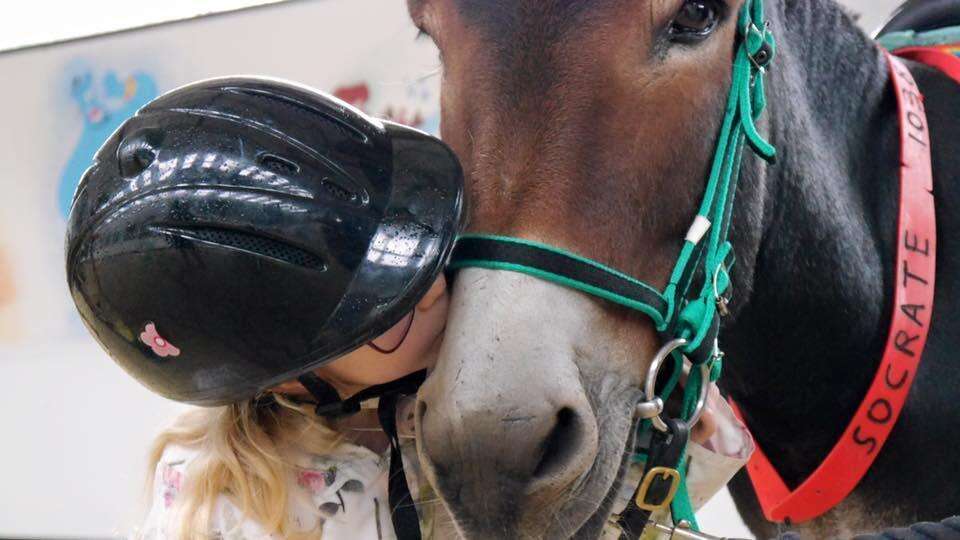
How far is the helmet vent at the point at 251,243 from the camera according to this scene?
104 cm

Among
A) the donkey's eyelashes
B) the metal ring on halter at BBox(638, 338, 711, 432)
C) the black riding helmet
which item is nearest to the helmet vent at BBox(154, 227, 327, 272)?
the black riding helmet

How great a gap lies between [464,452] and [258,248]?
1.07 feet

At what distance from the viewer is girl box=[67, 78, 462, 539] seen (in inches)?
40.9

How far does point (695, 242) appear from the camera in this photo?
1115mm

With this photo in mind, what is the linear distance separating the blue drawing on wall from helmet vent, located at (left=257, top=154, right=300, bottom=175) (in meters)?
2.77

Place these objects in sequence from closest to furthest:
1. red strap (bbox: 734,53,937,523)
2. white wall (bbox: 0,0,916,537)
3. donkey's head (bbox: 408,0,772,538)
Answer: donkey's head (bbox: 408,0,772,538), red strap (bbox: 734,53,937,523), white wall (bbox: 0,0,916,537)

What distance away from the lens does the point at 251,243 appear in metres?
1.04

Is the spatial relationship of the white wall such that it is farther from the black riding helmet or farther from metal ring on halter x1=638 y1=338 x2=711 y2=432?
metal ring on halter x1=638 y1=338 x2=711 y2=432

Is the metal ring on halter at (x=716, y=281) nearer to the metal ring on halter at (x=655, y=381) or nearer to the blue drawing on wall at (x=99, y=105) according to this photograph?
the metal ring on halter at (x=655, y=381)

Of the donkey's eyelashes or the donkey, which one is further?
the donkey's eyelashes

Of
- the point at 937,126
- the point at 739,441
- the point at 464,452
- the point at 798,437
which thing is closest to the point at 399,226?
the point at 464,452

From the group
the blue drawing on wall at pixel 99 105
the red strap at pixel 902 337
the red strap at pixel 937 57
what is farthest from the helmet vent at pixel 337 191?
the blue drawing on wall at pixel 99 105

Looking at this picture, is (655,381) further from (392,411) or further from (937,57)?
(937,57)

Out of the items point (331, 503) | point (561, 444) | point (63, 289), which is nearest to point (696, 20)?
point (561, 444)
